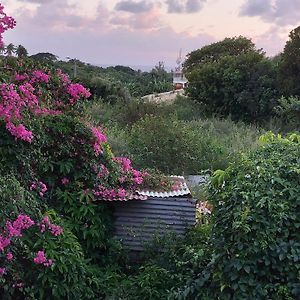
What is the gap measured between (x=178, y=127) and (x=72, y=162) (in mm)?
4182

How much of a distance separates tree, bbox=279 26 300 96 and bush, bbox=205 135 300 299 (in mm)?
11381

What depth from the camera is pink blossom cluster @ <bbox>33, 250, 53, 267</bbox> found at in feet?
13.2

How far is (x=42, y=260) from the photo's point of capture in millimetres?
4039

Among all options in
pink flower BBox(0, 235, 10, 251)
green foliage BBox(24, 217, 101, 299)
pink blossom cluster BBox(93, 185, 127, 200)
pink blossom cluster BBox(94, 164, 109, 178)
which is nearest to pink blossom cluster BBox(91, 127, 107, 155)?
pink blossom cluster BBox(94, 164, 109, 178)

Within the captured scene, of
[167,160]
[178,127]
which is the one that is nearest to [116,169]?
[167,160]

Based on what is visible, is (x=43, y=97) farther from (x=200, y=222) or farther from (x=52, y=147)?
(x=200, y=222)

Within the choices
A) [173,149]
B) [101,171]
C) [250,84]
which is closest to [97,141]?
[101,171]

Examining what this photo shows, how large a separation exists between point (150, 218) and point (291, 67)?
35.5 feet

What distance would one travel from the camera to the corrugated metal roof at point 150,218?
17.7ft

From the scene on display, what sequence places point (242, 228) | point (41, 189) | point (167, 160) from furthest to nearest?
point (167, 160) → point (41, 189) → point (242, 228)

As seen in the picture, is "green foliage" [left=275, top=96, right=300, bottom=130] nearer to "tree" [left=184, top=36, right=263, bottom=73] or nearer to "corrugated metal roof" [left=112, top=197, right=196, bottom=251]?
"tree" [left=184, top=36, right=263, bottom=73]

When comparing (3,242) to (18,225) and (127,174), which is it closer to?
(18,225)

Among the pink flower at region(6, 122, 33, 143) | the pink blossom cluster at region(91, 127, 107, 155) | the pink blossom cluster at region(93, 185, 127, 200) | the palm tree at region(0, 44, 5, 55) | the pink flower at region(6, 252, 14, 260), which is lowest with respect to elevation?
the pink flower at region(6, 252, 14, 260)

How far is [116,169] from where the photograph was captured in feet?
18.1
